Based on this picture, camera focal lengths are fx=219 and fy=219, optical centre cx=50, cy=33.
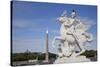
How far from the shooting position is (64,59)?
278 centimetres

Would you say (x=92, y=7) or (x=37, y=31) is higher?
(x=92, y=7)

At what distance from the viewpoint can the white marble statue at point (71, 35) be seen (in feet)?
9.10

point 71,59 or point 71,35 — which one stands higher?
point 71,35

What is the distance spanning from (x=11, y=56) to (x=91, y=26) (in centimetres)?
112

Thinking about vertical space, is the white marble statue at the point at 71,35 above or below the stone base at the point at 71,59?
above

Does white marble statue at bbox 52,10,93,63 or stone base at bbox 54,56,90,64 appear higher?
white marble statue at bbox 52,10,93,63

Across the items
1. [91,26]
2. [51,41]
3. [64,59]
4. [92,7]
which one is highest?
[92,7]

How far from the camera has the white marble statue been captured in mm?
2773

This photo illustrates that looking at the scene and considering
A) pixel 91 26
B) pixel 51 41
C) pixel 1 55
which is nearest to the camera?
pixel 1 55

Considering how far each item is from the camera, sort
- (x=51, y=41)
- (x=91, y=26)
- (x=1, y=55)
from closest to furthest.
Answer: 1. (x=1, y=55)
2. (x=51, y=41)
3. (x=91, y=26)

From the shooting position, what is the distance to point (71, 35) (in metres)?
2.81

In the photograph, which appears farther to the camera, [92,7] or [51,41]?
[92,7]

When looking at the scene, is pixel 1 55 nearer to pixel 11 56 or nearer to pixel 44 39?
pixel 11 56

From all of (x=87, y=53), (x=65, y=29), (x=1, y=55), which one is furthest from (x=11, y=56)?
(x=87, y=53)
